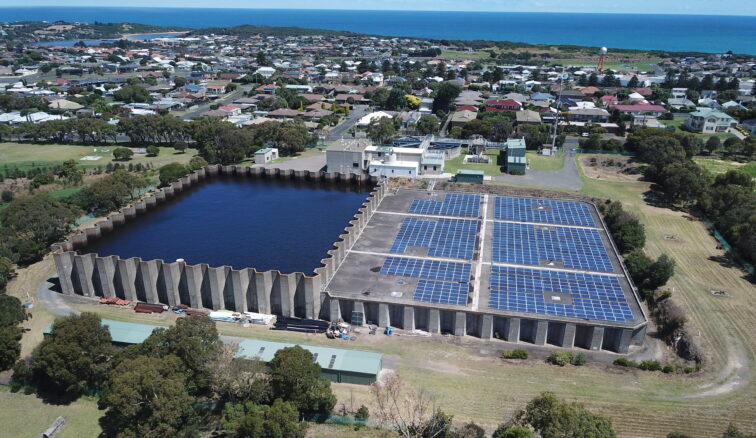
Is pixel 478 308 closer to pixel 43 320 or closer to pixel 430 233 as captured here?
pixel 430 233

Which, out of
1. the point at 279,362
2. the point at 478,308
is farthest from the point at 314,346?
the point at 478,308

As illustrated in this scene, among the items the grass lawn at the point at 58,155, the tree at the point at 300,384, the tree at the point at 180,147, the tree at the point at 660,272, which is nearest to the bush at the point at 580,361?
the tree at the point at 660,272

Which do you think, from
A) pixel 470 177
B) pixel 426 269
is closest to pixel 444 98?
pixel 470 177

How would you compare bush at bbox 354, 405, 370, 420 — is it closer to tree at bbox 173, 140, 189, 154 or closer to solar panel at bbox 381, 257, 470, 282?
solar panel at bbox 381, 257, 470, 282

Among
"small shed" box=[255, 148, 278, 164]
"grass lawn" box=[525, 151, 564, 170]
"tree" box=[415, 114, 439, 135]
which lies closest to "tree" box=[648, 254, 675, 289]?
"grass lawn" box=[525, 151, 564, 170]

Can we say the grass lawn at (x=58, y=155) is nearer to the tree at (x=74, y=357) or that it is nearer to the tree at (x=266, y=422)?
the tree at (x=74, y=357)

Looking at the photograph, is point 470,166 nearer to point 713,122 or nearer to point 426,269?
point 426,269
